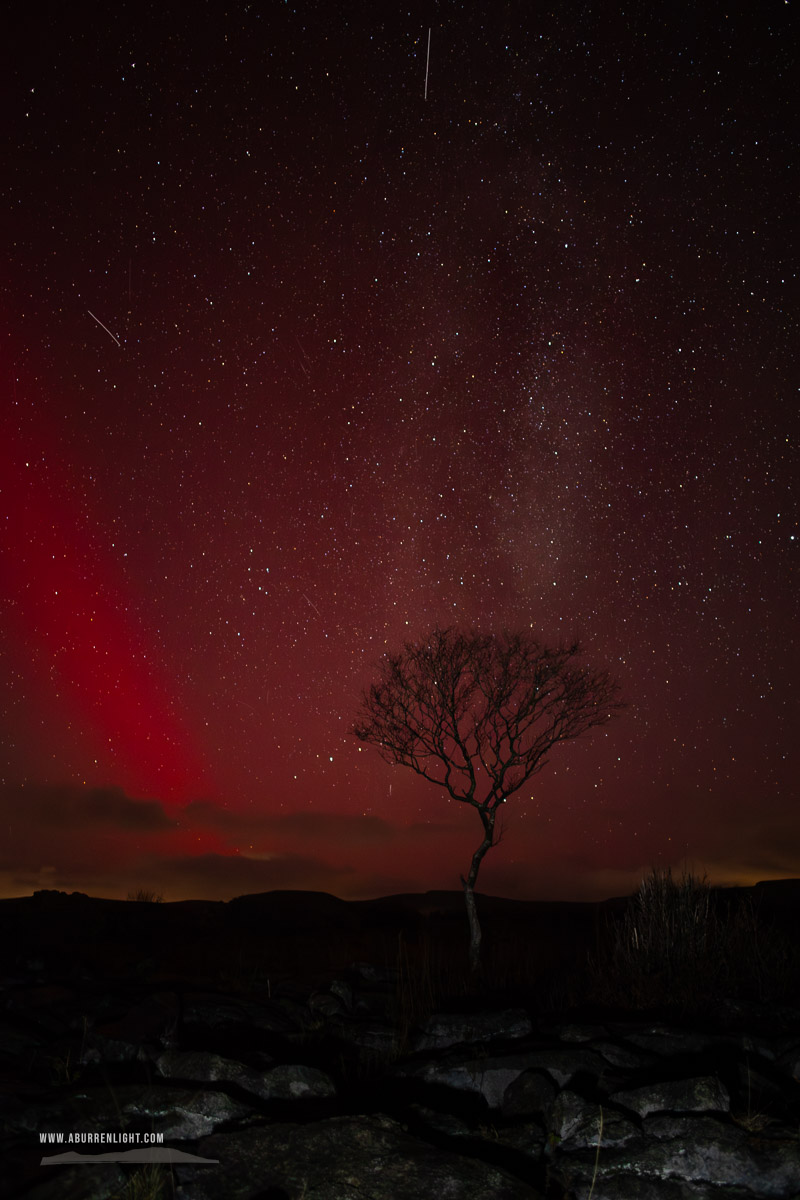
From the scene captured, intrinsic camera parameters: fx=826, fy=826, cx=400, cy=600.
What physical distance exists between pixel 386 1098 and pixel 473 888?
30.1 feet

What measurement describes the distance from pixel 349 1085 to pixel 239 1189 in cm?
320

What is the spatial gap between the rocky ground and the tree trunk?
2.43 m

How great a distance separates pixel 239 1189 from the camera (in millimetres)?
5855

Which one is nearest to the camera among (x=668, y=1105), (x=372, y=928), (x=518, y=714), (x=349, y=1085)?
(x=668, y=1105)

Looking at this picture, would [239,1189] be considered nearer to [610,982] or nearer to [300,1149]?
[300,1149]

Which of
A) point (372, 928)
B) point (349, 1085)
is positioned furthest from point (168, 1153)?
point (372, 928)

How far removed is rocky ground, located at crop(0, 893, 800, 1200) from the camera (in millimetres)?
5969

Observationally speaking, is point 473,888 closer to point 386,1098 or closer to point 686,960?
point 686,960

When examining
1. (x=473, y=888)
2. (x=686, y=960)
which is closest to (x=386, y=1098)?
(x=686, y=960)

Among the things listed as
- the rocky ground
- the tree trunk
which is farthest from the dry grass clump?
the tree trunk

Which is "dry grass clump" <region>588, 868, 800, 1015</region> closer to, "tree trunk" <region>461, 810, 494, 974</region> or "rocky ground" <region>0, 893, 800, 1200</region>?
"rocky ground" <region>0, 893, 800, 1200</region>

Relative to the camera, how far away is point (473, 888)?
17.3 meters

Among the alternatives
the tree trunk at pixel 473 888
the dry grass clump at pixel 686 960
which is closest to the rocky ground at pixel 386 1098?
the dry grass clump at pixel 686 960

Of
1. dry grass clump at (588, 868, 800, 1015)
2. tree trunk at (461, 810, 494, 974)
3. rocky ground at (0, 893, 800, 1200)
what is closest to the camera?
rocky ground at (0, 893, 800, 1200)
